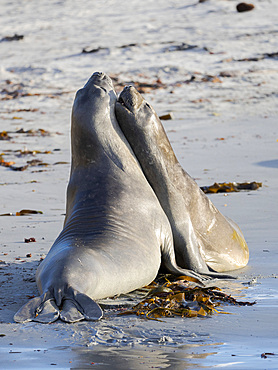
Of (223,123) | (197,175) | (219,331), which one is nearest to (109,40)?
(223,123)

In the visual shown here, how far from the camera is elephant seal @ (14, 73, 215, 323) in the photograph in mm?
4277

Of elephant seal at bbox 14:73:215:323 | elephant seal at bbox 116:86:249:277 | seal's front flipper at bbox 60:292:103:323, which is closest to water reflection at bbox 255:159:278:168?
elephant seal at bbox 116:86:249:277

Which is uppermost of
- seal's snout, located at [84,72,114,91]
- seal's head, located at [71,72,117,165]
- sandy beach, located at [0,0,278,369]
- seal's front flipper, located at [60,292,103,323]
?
seal's snout, located at [84,72,114,91]

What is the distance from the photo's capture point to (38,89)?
17328 millimetres

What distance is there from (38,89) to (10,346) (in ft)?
47.0

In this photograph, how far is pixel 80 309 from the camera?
394cm

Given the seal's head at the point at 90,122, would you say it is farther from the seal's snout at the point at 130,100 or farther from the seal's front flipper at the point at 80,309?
the seal's front flipper at the point at 80,309

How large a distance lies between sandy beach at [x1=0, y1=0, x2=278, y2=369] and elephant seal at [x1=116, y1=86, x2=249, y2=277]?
25cm

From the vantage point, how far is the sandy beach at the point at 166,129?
3.44 meters

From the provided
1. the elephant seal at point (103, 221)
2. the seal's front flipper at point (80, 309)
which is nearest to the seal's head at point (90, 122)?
the elephant seal at point (103, 221)

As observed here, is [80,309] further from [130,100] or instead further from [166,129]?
[166,129]

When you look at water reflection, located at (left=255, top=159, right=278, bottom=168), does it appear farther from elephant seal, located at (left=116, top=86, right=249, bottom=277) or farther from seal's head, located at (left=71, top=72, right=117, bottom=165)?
seal's head, located at (left=71, top=72, right=117, bottom=165)

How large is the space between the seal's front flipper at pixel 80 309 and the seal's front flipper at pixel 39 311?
5 cm

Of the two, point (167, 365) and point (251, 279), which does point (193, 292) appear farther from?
point (167, 365)
